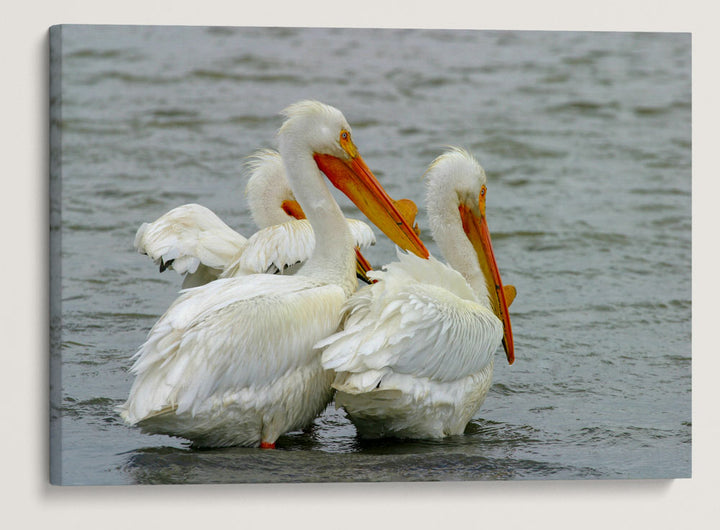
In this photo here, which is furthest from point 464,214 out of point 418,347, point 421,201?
point 421,201

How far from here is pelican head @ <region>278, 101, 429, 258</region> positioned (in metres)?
4.82

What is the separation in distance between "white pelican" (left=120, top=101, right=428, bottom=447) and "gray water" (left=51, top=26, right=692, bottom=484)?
0.16 meters

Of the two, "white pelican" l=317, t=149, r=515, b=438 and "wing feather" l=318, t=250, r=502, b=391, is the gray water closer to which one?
"white pelican" l=317, t=149, r=515, b=438

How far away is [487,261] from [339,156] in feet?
2.34

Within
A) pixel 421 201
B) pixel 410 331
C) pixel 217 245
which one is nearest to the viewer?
pixel 410 331

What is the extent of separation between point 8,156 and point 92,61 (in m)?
0.47

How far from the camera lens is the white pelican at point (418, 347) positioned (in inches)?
177

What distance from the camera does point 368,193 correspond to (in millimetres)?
4980

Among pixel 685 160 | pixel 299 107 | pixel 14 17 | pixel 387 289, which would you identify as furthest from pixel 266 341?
pixel 685 160

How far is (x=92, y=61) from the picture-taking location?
4785 mm

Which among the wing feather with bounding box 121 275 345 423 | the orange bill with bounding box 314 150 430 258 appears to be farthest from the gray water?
the orange bill with bounding box 314 150 430 258

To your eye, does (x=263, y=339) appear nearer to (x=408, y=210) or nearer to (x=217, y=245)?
(x=217, y=245)

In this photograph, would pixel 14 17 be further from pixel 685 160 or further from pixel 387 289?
pixel 685 160

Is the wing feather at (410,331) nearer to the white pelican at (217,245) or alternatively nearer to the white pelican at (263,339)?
the white pelican at (263,339)
